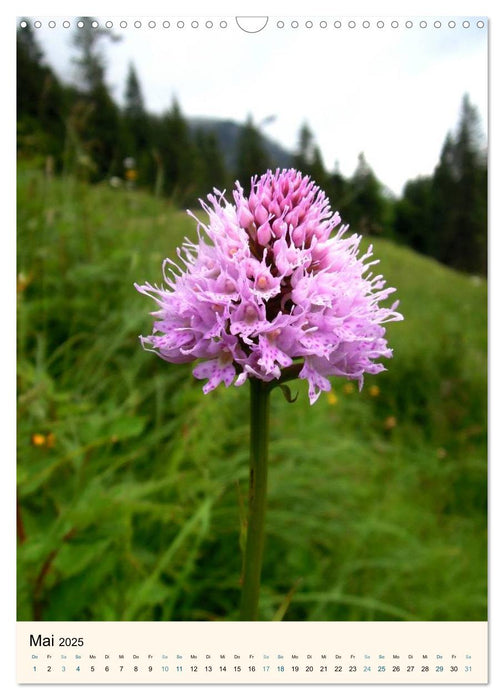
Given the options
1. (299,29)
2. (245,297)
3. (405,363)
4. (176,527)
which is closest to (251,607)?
(245,297)

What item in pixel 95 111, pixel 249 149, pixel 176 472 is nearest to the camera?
pixel 176 472

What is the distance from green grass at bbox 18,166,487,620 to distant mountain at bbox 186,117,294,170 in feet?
2.00

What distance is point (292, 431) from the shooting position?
9.32 ft

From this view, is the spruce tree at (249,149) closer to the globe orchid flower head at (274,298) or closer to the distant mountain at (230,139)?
the distant mountain at (230,139)

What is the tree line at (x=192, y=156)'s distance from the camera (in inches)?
92.9

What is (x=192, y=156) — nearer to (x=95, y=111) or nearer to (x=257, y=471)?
(x=95, y=111)

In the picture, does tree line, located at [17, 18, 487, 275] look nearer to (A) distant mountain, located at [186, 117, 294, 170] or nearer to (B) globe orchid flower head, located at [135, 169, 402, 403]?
(A) distant mountain, located at [186, 117, 294, 170]

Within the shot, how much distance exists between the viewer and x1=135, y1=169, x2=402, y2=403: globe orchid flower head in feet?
3.61

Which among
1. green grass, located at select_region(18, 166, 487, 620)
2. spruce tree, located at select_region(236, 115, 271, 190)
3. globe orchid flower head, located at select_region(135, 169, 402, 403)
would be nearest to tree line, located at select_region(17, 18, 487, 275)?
spruce tree, located at select_region(236, 115, 271, 190)

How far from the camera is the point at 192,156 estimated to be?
3213mm

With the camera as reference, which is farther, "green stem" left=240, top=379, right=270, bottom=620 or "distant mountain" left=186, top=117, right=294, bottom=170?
"distant mountain" left=186, top=117, right=294, bottom=170

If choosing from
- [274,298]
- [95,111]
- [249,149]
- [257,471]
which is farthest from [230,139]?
[257,471]

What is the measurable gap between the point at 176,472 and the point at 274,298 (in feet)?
4.37

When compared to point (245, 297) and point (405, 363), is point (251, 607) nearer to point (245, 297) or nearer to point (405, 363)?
point (245, 297)
